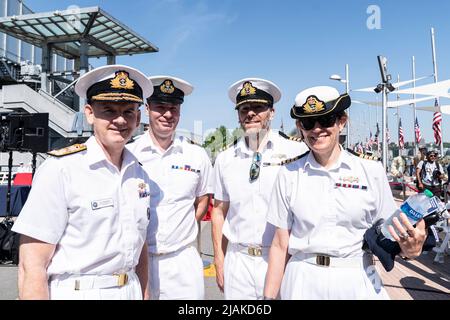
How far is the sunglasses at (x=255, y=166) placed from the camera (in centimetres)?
252

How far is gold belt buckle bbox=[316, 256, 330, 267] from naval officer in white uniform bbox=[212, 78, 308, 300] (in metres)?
0.61

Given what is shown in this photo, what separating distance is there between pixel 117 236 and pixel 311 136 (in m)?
1.18

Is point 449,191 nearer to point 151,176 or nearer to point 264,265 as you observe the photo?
point 264,265

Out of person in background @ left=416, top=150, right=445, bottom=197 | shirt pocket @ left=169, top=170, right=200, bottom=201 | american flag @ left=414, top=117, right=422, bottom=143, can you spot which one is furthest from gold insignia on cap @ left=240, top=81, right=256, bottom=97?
american flag @ left=414, top=117, right=422, bottom=143

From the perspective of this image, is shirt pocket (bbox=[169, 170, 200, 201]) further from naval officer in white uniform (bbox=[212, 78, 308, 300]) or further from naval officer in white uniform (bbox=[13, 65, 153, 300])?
naval officer in white uniform (bbox=[13, 65, 153, 300])

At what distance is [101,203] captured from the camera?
161 cm

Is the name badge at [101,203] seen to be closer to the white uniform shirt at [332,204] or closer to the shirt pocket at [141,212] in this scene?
the shirt pocket at [141,212]

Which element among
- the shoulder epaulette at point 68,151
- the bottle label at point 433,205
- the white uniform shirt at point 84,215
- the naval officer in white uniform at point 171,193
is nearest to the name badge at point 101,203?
the white uniform shirt at point 84,215

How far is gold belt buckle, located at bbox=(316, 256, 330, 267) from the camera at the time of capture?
69.6 inches

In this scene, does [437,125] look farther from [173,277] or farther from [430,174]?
[173,277]

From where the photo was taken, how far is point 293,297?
1807 mm

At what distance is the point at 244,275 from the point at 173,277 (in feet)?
1.73

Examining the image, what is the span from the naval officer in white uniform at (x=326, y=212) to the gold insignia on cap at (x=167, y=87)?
112 centimetres
